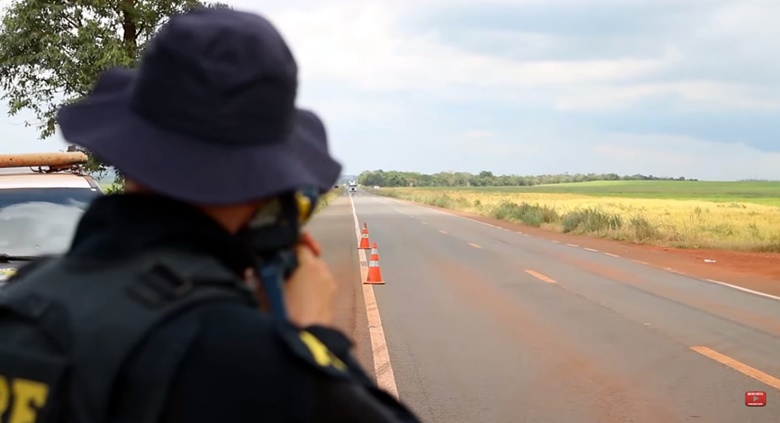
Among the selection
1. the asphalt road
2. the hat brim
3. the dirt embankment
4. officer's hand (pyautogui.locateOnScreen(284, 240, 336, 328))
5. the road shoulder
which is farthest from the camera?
the dirt embankment

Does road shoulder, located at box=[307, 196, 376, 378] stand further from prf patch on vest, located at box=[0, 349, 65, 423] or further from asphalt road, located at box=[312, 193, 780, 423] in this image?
prf patch on vest, located at box=[0, 349, 65, 423]

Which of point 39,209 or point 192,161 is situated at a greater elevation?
point 192,161

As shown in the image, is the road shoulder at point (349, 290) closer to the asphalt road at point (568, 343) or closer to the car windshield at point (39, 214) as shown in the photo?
the asphalt road at point (568, 343)

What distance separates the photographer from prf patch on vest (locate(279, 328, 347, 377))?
1156 mm

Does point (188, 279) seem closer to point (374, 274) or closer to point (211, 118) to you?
point (211, 118)

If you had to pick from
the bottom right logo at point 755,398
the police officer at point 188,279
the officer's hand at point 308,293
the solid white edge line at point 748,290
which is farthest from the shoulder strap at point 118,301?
the solid white edge line at point 748,290

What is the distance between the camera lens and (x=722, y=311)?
13.9 meters

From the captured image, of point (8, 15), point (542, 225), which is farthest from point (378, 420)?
point (542, 225)

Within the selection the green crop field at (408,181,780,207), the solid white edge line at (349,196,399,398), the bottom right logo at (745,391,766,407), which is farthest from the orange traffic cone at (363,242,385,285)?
the green crop field at (408,181,780,207)

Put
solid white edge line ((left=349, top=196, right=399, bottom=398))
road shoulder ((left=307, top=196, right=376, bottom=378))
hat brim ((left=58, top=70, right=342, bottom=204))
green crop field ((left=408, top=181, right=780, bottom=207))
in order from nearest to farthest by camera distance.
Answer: hat brim ((left=58, top=70, right=342, bottom=204))
solid white edge line ((left=349, top=196, right=399, bottom=398))
road shoulder ((left=307, top=196, right=376, bottom=378))
green crop field ((left=408, top=181, right=780, bottom=207))

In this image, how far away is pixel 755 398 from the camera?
805 cm

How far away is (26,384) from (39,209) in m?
7.56

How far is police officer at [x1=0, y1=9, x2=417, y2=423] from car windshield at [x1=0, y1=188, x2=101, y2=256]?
6973 mm


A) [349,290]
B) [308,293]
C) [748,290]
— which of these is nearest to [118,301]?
[308,293]
